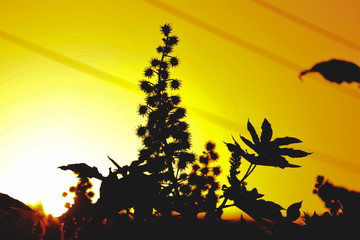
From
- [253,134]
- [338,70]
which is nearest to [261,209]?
[253,134]

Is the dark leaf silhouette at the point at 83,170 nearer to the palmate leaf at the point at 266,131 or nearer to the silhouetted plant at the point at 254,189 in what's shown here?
the silhouetted plant at the point at 254,189

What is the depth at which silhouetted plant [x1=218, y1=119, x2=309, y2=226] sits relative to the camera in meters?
1.63

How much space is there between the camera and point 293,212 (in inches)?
67.0

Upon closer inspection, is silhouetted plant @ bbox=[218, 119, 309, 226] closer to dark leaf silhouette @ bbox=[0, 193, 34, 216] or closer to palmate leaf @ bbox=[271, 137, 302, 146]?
palmate leaf @ bbox=[271, 137, 302, 146]

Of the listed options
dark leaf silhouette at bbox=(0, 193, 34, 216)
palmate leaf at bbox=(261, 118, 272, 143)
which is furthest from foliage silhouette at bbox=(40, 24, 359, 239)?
dark leaf silhouette at bbox=(0, 193, 34, 216)

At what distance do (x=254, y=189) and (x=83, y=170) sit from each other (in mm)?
973

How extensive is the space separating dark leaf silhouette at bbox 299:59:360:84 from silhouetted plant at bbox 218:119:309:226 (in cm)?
99

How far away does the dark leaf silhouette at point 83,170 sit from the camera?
5.09 feet

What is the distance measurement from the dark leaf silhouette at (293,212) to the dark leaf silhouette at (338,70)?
1150mm

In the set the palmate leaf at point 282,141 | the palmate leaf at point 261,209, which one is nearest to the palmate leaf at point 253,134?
the palmate leaf at point 282,141

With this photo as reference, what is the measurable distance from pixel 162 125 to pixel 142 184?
179cm

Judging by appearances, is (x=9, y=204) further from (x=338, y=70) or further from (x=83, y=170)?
(x=338, y=70)

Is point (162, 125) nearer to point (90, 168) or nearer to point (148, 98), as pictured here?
point (148, 98)

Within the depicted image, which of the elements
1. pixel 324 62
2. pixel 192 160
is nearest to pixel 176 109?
pixel 192 160
